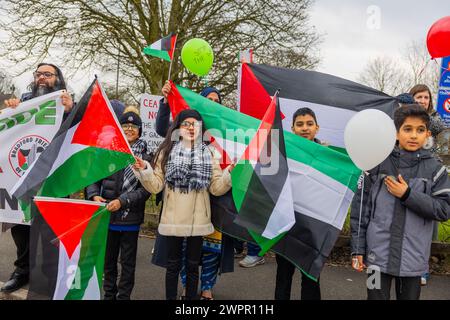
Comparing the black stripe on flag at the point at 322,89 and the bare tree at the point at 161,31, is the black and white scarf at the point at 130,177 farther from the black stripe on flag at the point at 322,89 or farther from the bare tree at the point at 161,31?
the bare tree at the point at 161,31

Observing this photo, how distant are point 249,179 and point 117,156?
1.05m

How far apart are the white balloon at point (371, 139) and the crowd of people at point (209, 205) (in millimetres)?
201

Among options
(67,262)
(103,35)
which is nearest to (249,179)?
(67,262)

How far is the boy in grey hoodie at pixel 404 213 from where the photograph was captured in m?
2.73

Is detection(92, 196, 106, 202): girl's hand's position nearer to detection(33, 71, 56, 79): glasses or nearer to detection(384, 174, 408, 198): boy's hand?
detection(33, 71, 56, 79): glasses

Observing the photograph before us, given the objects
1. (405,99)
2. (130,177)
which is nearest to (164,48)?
(130,177)

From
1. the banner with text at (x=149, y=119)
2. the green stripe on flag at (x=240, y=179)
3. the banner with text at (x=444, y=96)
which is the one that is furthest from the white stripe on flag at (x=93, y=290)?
the banner with text at (x=444, y=96)

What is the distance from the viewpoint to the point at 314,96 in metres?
4.42

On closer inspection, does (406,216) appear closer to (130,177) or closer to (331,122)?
(331,122)

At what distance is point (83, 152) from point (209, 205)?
112cm

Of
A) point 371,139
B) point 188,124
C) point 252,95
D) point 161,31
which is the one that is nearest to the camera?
point 371,139

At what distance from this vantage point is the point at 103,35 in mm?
12938

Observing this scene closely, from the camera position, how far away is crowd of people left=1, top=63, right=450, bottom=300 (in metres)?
2.78

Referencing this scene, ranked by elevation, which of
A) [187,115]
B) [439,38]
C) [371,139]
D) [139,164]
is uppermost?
[439,38]
